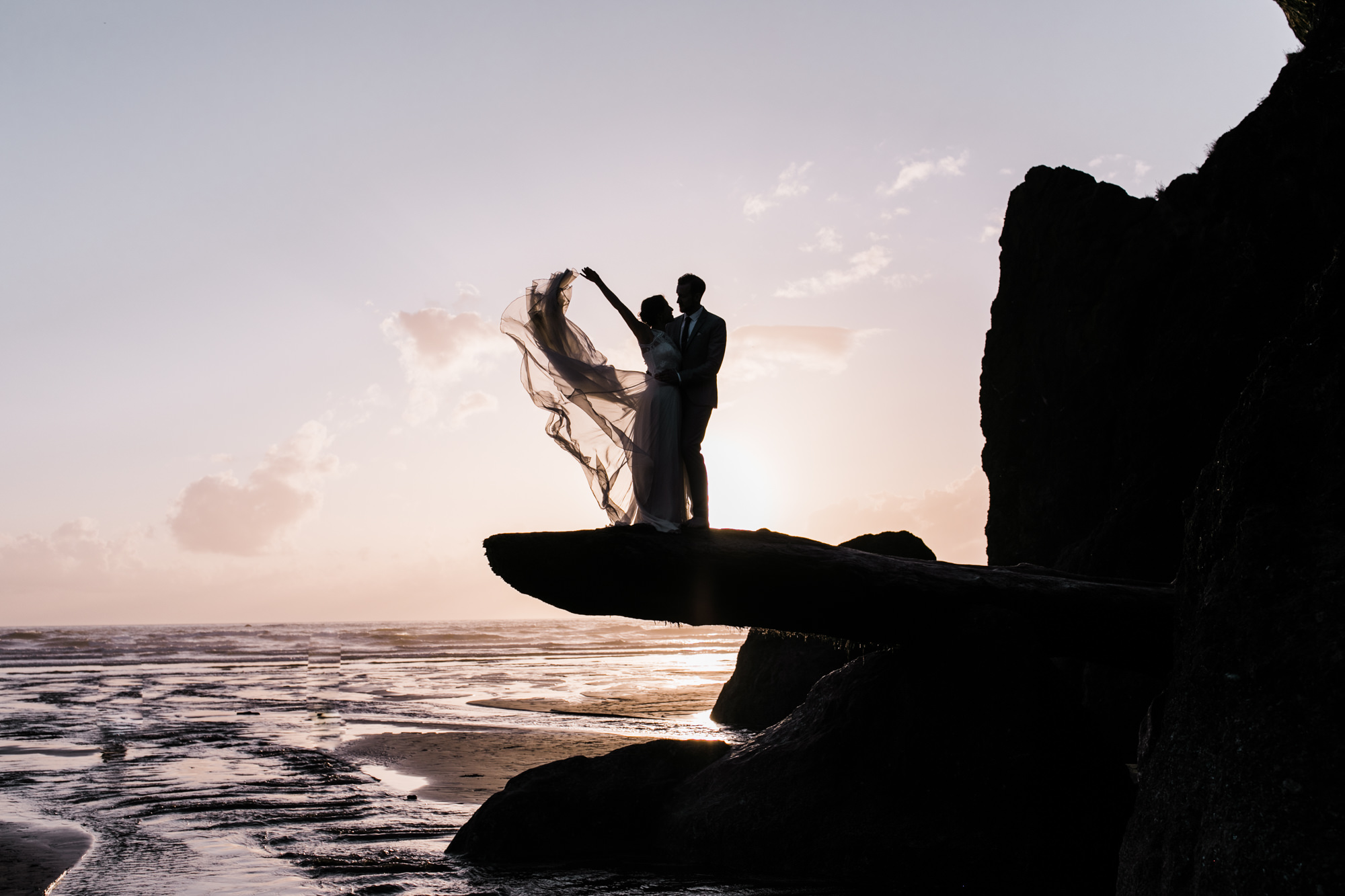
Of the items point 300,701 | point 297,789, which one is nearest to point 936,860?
point 297,789

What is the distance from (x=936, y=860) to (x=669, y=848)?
215 centimetres

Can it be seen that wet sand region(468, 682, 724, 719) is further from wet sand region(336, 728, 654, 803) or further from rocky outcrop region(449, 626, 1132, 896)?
rocky outcrop region(449, 626, 1132, 896)

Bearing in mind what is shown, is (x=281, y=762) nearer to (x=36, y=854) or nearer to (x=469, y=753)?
(x=469, y=753)

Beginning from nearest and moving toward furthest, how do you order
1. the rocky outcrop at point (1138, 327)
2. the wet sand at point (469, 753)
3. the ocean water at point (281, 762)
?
the ocean water at point (281, 762)
the wet sand at point (469, 753)
the rocky outcrop at point (1138, 327)

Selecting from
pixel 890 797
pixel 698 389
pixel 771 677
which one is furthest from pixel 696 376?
pixel 771 677

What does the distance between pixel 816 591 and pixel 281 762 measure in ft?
27.5

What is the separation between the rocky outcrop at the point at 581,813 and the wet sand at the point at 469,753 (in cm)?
163

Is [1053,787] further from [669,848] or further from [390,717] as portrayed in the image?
[390,717]

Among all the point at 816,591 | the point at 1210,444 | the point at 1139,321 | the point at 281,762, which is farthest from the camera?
the point at 1139,321

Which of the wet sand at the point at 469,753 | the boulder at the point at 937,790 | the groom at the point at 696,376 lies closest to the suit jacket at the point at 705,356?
the groom at the point at 696,376

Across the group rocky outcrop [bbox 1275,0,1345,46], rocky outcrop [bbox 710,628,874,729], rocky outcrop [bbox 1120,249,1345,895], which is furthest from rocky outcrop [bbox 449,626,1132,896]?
rocky outcrop [bbox 1275,0,1345,46]

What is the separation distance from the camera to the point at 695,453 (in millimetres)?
7527

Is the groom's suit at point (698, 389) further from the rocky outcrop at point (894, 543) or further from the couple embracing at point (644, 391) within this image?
the rocky outcrop at point (894, 543)

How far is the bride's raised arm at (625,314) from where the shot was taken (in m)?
7.64
